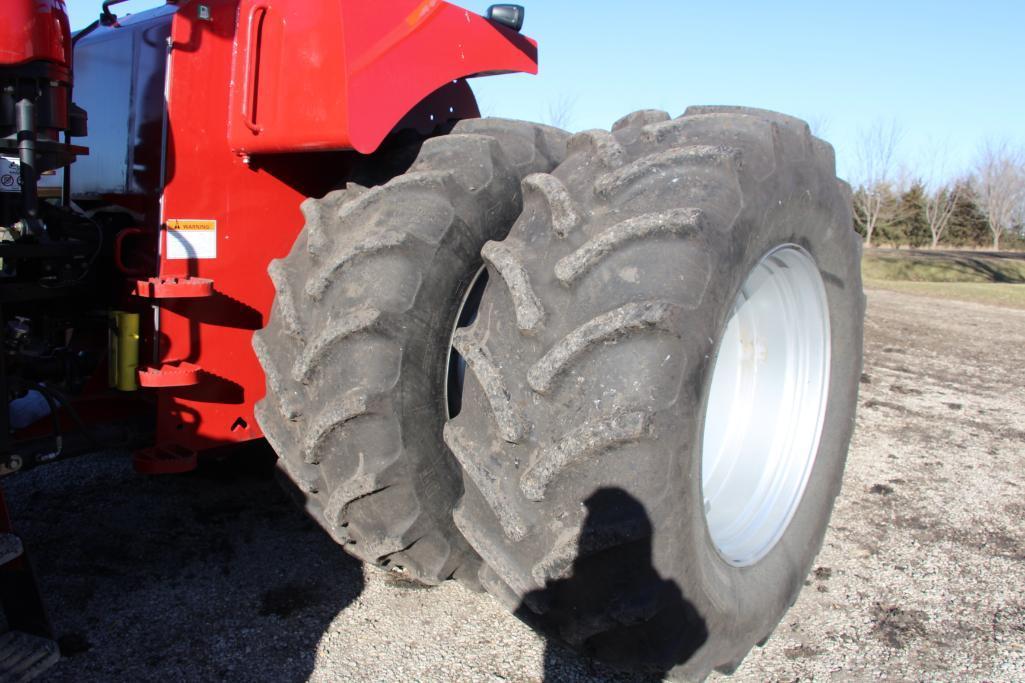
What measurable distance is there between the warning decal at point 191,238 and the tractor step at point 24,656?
3.30ft

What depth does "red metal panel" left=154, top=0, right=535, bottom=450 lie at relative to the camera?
2285mm

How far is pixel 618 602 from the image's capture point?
173cm

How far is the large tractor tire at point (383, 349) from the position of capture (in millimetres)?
2027

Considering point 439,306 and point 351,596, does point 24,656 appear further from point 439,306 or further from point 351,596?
point 439,306

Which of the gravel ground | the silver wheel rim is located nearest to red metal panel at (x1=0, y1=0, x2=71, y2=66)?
the gravel ground

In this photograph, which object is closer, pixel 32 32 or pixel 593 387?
pixel 593 387

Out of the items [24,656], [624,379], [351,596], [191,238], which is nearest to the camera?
[624,379]

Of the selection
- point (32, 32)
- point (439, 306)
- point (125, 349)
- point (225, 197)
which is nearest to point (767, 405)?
point (439, 306)

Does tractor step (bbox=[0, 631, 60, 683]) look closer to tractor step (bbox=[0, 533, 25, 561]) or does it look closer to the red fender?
tractor step (bbox=[0, 533, 25, 561])

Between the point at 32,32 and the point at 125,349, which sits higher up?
the point at 32,32

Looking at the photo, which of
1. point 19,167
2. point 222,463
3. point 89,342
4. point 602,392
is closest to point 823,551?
point 602,392

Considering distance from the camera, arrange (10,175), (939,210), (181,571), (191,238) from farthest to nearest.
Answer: (939,210) < (181,571) < (191,238) < (10,175)

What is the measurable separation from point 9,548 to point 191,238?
0.92m

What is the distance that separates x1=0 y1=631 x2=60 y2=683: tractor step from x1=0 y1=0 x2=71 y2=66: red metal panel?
1.29m
